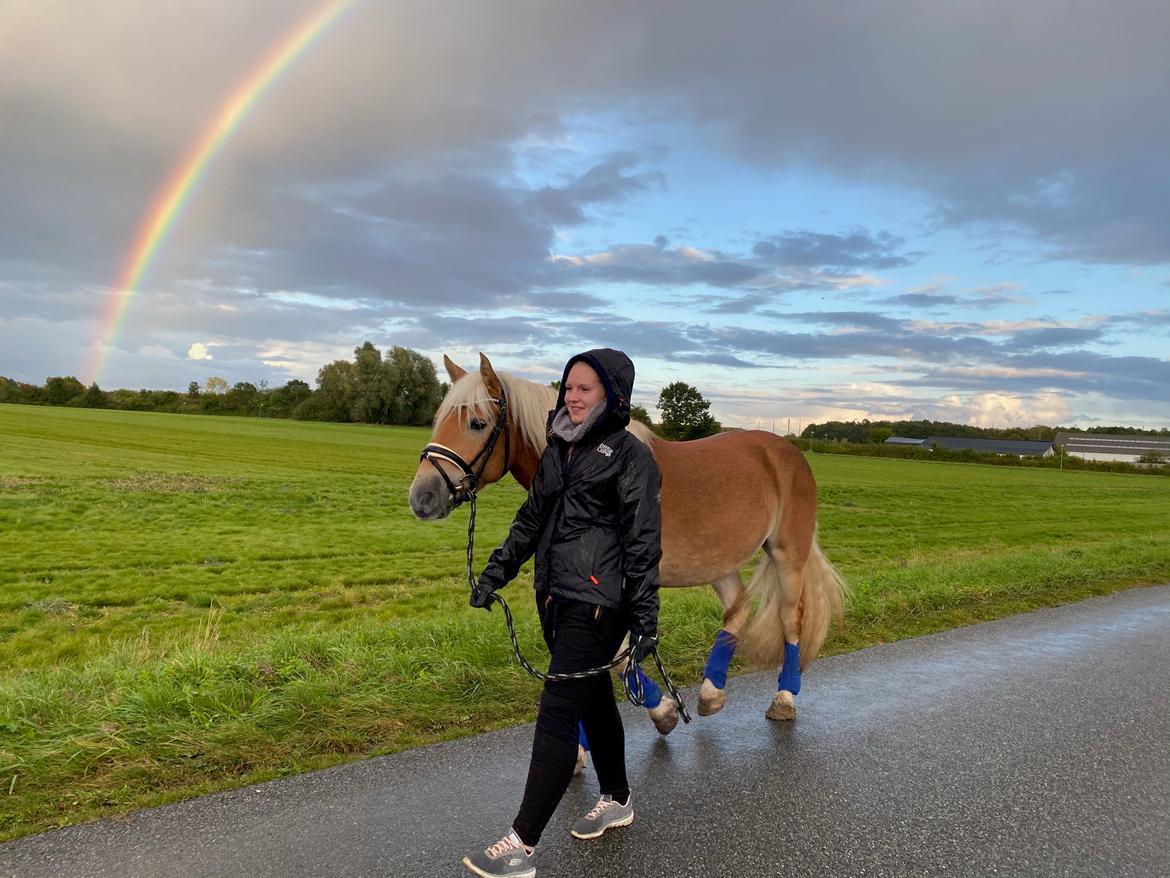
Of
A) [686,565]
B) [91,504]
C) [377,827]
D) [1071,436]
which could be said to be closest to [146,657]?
[377,827]

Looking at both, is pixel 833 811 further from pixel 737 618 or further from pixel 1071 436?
pixel 1071 436

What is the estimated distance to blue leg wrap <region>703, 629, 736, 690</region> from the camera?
491 cm

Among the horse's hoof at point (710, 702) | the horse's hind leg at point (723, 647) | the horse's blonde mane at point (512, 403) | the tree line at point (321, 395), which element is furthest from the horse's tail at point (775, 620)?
the tree line at point (321, 395)

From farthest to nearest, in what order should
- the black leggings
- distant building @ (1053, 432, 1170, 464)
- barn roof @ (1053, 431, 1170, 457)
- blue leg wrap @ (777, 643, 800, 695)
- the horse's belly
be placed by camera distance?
barn roof @ (1053, 431, 1170, 457) < distant building @ (1053, 432, 1170, 464) < blue leg wrap @ (777, 643, 800, 695) < the horse's belly < the black leggings

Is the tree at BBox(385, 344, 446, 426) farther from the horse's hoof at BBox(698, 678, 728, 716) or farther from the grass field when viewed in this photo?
the horse's hoof at BBox(698, 678, 728, 716)

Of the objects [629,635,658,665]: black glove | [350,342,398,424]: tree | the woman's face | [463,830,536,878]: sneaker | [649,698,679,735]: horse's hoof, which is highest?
[350,342,398,424]: tree

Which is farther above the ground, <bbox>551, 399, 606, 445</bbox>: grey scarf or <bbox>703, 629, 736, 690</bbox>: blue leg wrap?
<bbox>551, 399, 606, 445</bbox>: grey scarf

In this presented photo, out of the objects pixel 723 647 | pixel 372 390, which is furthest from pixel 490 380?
pixel 372 390

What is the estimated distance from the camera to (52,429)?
48.4 meters

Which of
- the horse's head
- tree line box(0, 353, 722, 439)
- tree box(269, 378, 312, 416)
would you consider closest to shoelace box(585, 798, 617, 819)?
the horse's head

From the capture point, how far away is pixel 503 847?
3.05 m

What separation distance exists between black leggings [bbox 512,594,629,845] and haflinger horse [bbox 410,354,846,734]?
899mm

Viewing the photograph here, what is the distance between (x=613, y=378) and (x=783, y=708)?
278 centimetres

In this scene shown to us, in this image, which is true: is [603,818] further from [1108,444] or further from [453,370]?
[1108,444]
